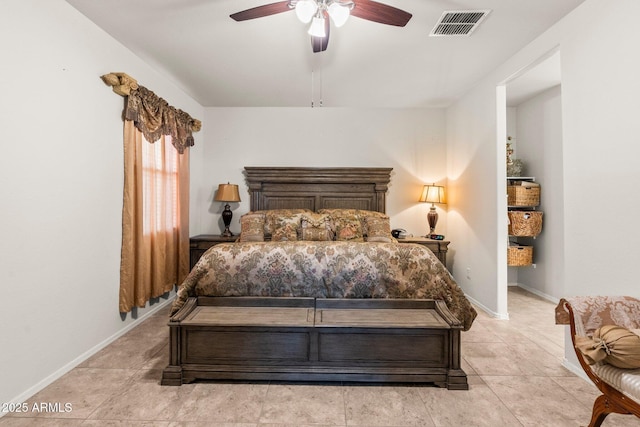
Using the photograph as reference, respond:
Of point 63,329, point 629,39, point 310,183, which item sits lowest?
point 63,329

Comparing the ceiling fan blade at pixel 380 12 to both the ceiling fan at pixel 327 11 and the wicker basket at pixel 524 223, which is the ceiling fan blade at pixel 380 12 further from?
the wicker basket at pixel 524 223

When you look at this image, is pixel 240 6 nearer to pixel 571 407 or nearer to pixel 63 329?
pixel 63 329

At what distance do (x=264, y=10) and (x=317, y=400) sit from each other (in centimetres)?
248

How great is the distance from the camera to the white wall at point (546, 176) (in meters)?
3.86

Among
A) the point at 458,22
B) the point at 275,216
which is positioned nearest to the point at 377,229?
the point at 275,216

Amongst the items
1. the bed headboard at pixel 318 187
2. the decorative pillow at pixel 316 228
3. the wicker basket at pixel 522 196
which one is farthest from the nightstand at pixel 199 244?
the wicker basket at pixel 522 196

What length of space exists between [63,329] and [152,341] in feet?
2.33

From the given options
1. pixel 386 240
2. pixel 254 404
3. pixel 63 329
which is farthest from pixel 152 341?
pixel 386 240

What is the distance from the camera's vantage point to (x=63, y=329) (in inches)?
87.9

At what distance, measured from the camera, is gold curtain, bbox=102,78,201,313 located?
281 cm

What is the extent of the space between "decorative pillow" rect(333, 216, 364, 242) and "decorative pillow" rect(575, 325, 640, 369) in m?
2.67

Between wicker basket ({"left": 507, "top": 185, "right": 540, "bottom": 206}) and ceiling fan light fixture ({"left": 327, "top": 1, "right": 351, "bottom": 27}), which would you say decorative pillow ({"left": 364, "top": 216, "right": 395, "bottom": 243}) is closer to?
wicker basket ({"left": 507, "top": 185, "right": 540, "bottom": 206})

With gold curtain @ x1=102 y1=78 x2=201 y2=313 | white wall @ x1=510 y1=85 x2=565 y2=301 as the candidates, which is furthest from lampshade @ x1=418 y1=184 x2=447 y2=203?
gold curtain @ x1=102 y1=78 x2=201 y2=313

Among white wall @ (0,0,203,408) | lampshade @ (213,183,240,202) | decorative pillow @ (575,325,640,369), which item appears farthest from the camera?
lampshade @ (213,183,240,202)
